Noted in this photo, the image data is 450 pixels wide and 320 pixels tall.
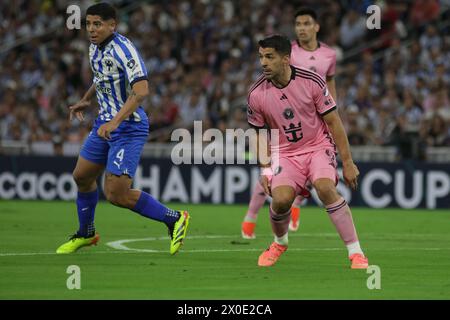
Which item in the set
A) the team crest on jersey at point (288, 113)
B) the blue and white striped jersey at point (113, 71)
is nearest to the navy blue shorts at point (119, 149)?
the blue and white striped jersey at point (113, 71)

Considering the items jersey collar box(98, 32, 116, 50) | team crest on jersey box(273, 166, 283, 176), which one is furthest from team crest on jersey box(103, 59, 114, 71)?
team crest on jersey box(273, 166, 283, 176)

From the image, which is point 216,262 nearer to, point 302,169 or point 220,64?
point 302,169

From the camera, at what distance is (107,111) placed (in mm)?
11688

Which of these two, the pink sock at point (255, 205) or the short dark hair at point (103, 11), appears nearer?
the short dark hair at point (103, 11)

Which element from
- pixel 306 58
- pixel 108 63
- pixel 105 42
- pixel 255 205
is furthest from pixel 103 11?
pixel 255 205

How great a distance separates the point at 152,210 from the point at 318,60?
384cm

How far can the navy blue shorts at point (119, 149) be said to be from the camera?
11.5 meters

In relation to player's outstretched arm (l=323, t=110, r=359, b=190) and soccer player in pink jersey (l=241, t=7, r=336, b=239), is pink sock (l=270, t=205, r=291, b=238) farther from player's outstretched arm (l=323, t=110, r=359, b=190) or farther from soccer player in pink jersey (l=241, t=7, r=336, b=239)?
soccer player in pink jersey (l=241, t=7, r=336, b=239)

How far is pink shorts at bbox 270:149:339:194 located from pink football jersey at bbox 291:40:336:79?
3.67 meters

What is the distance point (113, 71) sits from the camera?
38.0 ft

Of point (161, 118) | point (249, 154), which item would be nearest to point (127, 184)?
point (249, 154)

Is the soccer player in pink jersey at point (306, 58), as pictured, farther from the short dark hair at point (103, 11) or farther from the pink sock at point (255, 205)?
the short dark hair at point (103, 11)

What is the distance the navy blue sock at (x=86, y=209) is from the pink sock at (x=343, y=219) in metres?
2.89
